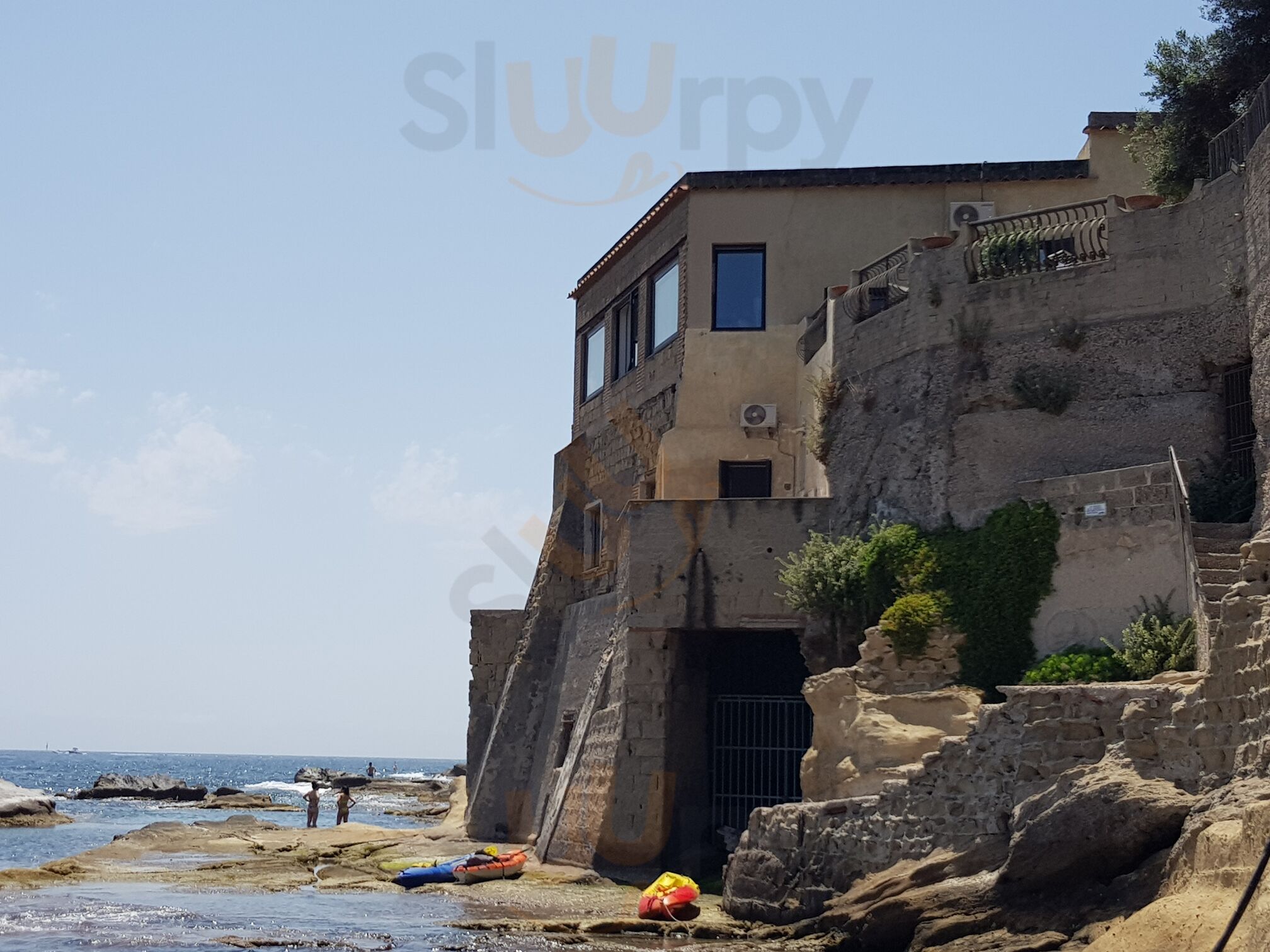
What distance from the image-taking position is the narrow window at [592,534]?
3017 cm

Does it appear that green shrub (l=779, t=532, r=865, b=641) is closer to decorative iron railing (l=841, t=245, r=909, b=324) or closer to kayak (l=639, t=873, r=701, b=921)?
decorative iron railing (l=841, t=245, r=909, b=324)

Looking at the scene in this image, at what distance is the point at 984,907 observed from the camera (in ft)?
48.0

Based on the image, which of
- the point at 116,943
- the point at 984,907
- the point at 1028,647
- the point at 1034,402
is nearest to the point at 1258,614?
the point at 984,907

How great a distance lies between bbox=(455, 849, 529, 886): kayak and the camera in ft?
74.8

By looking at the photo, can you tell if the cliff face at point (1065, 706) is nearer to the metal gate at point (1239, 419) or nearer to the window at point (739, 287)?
the metal gate at point (1239, 419)

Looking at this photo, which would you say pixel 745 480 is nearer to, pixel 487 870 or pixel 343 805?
pixel 487 870

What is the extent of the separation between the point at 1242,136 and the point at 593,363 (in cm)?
1567

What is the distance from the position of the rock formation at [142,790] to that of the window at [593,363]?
39094 millimetres

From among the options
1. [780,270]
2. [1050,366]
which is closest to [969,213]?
[780,270]

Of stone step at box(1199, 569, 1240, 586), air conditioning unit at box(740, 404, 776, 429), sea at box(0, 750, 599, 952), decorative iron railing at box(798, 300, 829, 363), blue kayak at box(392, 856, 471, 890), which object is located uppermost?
decorative iron railing at box(798, 300, 829, 363)

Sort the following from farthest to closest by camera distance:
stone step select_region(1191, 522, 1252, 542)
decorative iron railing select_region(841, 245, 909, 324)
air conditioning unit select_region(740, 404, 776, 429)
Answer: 1. air conditioning unit select_region(740, 404, 776, 429)
2. decorative iron railing select_region(841, 245, 909, 324)
3. stone step select_region(1191, 522, 1252, 542)

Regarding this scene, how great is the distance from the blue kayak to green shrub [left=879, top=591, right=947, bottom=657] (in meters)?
7.55

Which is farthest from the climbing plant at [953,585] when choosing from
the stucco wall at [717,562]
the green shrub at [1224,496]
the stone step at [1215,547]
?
the stone step at [1215,547]

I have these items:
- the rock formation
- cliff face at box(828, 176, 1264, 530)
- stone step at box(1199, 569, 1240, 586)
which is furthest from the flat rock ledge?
stone step at box(1199, 569, 1240, 586)
